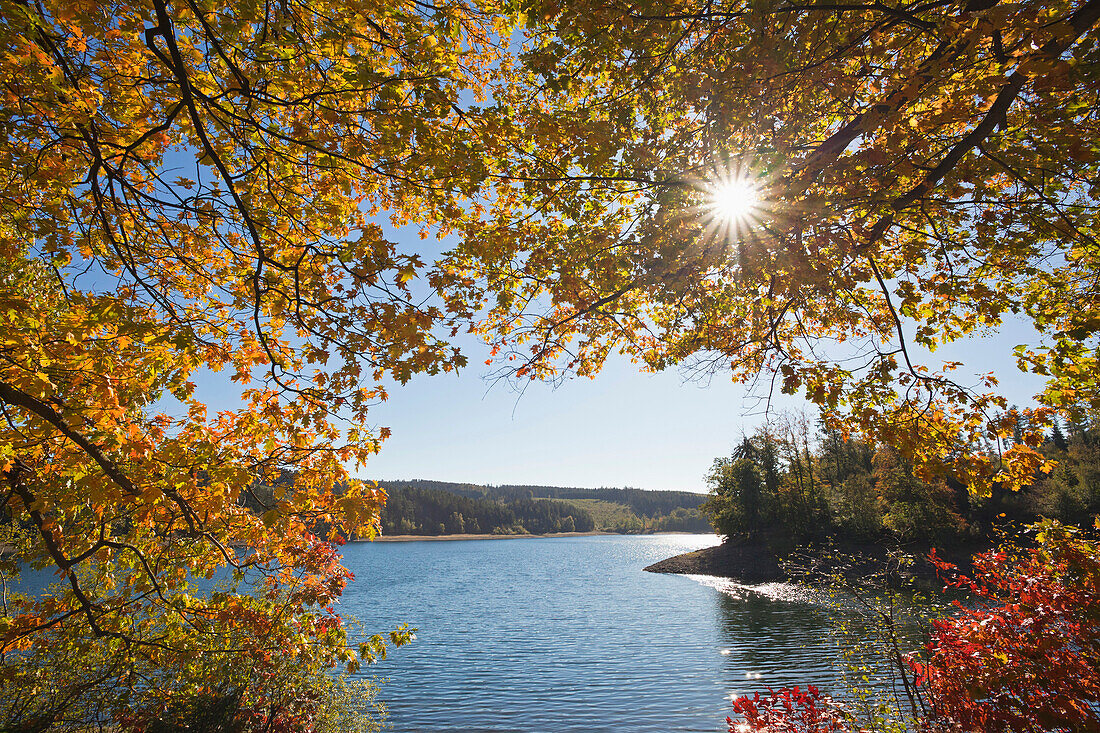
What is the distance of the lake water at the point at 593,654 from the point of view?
13508mm

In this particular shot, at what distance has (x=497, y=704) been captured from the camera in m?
14.4

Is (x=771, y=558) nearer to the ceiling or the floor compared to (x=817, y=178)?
nearer to the floor

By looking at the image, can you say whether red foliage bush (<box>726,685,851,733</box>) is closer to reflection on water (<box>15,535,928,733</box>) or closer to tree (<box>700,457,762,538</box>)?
reflection on water (<box>15,535,928,733</box>)

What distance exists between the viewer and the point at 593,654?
64.1ft

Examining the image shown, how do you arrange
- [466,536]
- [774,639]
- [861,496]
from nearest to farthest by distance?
[774,639]
[861,496]
[466,536]

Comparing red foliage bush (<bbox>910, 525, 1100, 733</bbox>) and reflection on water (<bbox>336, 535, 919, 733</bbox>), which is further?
reflection on water (<bbox>336, 535, 919, 733</bbox>)

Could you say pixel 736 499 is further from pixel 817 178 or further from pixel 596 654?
pixel 817 178

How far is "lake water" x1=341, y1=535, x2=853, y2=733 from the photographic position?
44.3 feet

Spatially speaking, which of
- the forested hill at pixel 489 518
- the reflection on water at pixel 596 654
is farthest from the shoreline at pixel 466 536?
the reflection on water at pixel 596 654

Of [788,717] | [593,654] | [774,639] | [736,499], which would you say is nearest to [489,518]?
[736,499]

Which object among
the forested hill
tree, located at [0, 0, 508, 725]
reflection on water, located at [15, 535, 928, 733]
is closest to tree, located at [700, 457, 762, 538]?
reflection on water, located at [15, 535, 928, 733]

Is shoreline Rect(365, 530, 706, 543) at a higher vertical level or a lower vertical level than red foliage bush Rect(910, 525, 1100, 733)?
lower

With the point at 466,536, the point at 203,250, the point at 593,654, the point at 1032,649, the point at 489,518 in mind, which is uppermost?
the point at 203,250

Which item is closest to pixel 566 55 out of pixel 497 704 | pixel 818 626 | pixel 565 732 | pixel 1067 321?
pixel 1067 321
